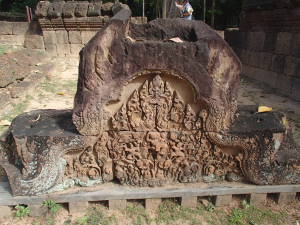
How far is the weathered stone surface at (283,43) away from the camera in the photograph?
19.5ft

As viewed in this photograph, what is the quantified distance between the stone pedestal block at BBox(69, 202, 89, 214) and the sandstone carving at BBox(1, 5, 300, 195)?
0.67 ft

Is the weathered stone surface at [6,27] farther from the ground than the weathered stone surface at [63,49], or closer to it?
farther from the ground

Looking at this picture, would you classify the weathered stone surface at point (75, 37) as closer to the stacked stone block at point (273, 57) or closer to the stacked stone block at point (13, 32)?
the stacked stone block at point (13, 32)

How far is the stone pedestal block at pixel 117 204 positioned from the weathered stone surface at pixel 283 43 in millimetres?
5724

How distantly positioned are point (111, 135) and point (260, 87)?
5.70 meters

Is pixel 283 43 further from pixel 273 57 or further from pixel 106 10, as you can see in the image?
pixel 106 10

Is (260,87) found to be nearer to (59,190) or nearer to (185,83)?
(185,83)

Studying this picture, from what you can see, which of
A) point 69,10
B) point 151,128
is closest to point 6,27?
point 69,10

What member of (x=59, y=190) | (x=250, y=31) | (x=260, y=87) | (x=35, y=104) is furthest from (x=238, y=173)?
(x=250, y=31)

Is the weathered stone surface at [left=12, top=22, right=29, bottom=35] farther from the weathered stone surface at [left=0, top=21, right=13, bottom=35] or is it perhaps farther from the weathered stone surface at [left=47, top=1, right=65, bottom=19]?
the weathered stone surface at [left=47, top=1, right=65, bottom=19]

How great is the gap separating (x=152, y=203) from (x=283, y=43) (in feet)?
18.9

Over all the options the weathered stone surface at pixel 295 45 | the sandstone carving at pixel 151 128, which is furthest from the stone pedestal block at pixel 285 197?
the weathered stone surface at pixel 295 45

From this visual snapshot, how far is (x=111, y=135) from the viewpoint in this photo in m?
2.30

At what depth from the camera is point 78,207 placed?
2328mm
